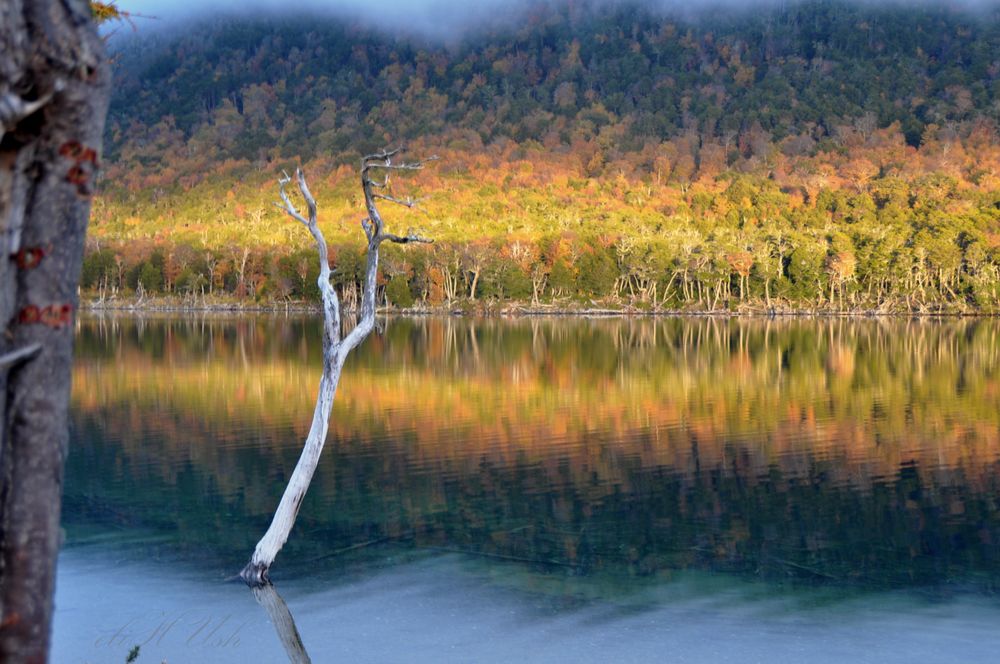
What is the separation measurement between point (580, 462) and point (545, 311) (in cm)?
10205

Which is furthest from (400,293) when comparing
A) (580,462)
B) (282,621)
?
(282,621)

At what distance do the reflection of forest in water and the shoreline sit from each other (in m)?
72.7

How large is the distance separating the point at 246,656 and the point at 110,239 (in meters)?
159

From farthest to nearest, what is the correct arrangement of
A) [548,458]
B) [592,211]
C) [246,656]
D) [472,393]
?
[592,211]
[472,393]
[548,458]
[246,656]

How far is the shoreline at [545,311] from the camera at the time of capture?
11888 centimetres

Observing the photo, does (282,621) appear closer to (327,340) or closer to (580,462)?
(327,340)

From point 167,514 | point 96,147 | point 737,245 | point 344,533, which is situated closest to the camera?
point 96,147

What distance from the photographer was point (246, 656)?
442 inches

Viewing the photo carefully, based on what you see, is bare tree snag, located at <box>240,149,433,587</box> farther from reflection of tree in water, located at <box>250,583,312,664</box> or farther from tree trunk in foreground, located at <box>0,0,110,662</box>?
tree trunk in foreground, located at <box>0,0,110,662</box>

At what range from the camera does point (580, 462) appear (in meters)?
22.4

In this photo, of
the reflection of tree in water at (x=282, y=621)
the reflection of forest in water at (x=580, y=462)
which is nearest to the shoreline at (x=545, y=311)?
the reflection of forest in water at (x=580, y=462)

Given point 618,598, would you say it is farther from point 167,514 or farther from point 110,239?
point 110,239

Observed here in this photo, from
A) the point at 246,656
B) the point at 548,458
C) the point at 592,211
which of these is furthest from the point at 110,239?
the point at 246,656

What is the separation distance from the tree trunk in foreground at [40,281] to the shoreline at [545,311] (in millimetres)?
A: 111507
